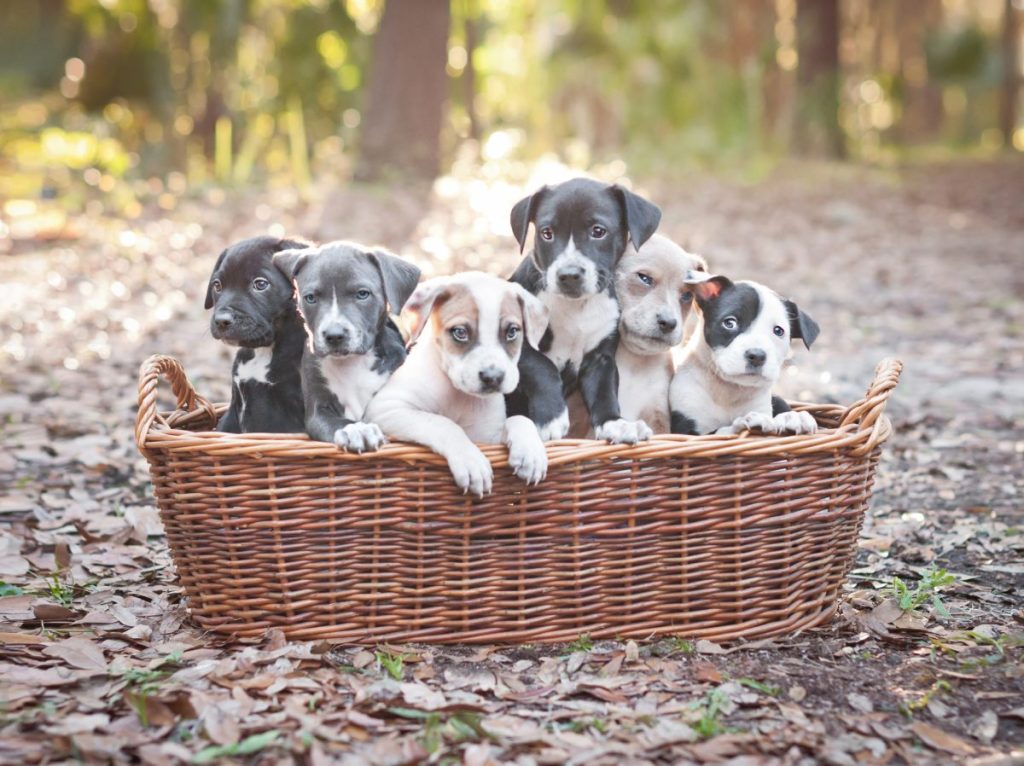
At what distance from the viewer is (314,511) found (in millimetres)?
3322

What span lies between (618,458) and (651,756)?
0.89 m

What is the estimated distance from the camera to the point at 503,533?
11.2 ft

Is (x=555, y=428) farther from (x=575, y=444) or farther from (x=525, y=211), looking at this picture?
(x=525, y=211)

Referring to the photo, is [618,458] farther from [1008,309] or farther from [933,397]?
[1008,309]

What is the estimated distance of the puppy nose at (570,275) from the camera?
360 cm

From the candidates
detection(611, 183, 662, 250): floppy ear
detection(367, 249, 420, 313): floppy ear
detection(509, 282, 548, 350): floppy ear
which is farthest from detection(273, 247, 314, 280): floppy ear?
detection(611, 183, 662, 250): floppy ear

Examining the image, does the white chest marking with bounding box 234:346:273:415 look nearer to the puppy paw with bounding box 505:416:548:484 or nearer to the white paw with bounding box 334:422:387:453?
the white paw with bounding box 334:422:387:453

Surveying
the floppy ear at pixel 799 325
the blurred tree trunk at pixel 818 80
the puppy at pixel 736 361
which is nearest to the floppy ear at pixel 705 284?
the puppy at pixel 736 361

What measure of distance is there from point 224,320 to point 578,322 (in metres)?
1.18

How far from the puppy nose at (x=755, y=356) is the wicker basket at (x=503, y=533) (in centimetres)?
30

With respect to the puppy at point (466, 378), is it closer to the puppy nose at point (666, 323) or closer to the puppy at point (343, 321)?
the puppy at point (343, 321)

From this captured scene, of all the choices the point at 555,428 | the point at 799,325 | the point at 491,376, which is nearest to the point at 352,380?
the point at 491,376

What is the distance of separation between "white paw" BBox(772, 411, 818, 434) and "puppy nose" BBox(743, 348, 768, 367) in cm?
20

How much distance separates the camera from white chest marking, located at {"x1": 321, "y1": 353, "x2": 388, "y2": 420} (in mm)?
3670
